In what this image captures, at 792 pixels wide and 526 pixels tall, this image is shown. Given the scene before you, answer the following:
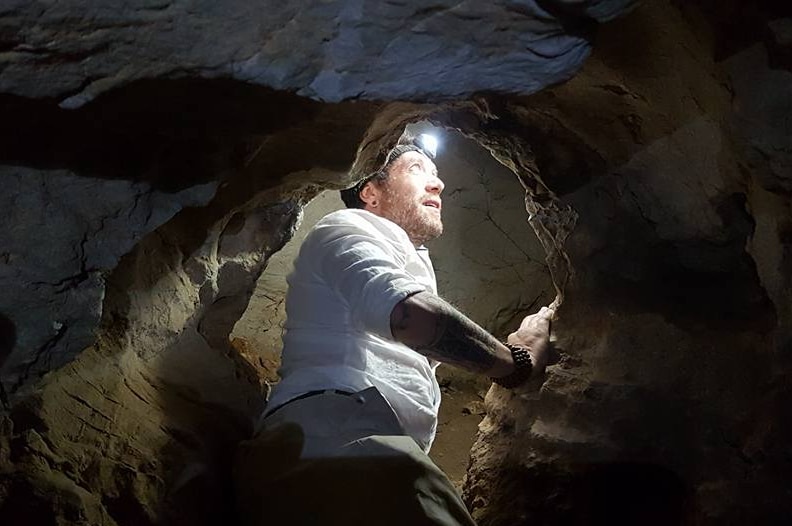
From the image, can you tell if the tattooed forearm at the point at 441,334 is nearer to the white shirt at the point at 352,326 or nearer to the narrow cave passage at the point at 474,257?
the white shirt at the point at 352,326

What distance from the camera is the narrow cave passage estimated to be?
432 centimetres

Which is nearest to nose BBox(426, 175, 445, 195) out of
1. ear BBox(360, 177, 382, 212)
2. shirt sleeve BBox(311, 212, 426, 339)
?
ear BBox(360, 177, 382, 212)

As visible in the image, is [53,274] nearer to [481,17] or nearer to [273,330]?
[481,17]

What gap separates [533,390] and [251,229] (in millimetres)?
1303

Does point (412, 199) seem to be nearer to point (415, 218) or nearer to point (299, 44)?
point (415, 218)

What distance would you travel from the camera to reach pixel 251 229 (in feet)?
9.12

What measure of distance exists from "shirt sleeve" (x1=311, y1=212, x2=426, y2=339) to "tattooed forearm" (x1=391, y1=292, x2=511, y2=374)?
4 cm

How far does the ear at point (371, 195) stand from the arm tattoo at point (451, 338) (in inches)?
40.9

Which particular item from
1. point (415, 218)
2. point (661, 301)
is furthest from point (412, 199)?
point (661, 301)

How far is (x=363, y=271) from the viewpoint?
7.38 ft

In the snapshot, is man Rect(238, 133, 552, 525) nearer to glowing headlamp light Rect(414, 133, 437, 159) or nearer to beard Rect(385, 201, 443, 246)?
beard Rect(385, 201, 443, 246)

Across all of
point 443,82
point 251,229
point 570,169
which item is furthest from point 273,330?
point 443,82

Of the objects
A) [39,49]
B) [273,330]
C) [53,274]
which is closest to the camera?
[39,49]

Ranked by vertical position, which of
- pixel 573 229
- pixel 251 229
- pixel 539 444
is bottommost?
pixel 539 444
